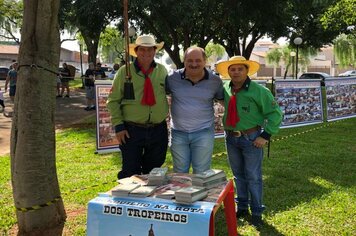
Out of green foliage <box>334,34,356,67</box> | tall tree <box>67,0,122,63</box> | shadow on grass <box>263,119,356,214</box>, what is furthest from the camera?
green foliage <box>334,34,356,67</box>

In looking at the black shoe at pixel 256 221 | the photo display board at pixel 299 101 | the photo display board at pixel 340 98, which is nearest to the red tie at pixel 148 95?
the black shoe at pixel 256 221

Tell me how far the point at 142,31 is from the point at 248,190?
1686cm

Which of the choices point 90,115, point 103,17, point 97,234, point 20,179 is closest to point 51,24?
point 20,179

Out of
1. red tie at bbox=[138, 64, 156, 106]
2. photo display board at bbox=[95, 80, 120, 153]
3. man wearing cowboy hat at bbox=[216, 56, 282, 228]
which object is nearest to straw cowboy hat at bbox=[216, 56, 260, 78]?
man wearing cowboy hat at bbox=[216, 56, 282, 228]

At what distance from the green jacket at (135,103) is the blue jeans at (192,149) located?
31cm

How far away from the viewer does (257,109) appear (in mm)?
4156

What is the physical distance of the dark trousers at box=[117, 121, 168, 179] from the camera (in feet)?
13.6

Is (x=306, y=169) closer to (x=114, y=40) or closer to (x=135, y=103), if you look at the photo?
(x=135, y=103)

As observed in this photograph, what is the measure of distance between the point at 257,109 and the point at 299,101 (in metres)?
5.85

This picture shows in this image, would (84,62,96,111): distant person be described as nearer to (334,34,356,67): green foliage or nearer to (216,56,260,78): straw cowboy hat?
(216,56,260,78): straw cowboy hat

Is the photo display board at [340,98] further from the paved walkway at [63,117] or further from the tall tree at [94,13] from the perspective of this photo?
the tall tree at [94,13]

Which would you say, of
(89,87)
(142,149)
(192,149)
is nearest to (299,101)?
(192,149)

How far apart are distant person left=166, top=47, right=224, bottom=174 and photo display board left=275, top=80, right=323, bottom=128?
17.1 feet

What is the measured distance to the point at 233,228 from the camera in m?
3.87
